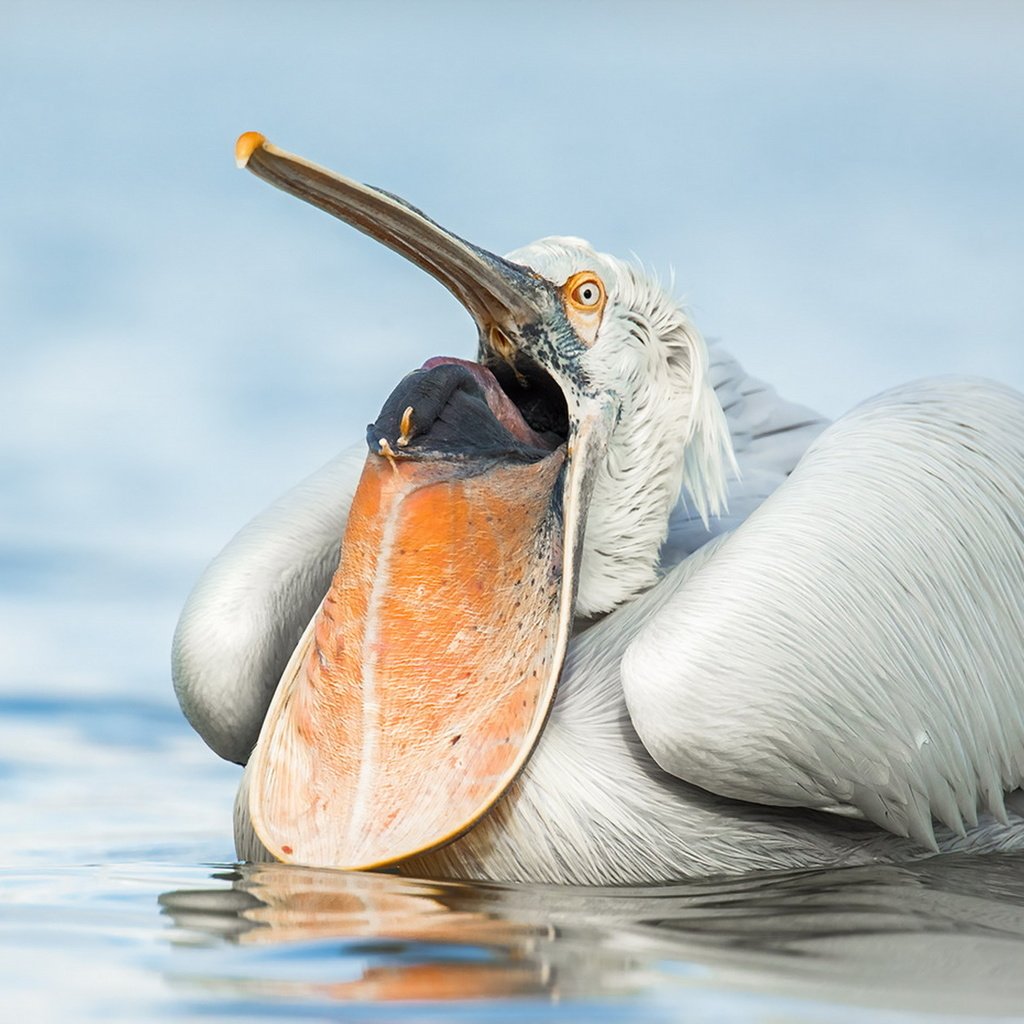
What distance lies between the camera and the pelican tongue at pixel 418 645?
2.88 m

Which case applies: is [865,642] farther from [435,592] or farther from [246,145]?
[246,145]

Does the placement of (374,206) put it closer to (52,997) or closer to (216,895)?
(216,895)

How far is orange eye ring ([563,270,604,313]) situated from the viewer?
128 inches

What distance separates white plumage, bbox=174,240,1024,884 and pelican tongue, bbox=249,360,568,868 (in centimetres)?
12

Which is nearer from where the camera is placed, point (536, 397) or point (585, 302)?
point (585, 302)

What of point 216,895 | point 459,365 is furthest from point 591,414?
point 216,895

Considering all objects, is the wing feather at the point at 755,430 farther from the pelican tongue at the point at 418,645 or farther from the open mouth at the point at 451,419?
the pelican tongue at the point at 418,645

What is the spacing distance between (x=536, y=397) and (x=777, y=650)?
910 mm

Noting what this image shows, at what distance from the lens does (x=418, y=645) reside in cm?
295

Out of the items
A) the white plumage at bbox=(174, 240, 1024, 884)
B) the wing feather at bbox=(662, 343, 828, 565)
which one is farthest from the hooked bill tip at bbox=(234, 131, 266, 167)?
the wing feather at bbox=(662, 343, 828, 565)

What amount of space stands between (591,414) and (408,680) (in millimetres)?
662

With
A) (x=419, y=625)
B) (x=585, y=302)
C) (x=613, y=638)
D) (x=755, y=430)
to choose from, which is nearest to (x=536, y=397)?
(x=585, y=302)

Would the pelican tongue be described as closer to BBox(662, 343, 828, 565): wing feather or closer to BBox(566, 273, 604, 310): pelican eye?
BBox(566, 273, 604, 310): pelican eye

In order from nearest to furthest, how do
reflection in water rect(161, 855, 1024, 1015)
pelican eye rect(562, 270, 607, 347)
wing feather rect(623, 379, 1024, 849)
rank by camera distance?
reflection in water rect(161, 855, 1024, 1015)
wing feather rect(623, 379, 1024, 849)
pelican eye rect(562, 270, 607, 347)
